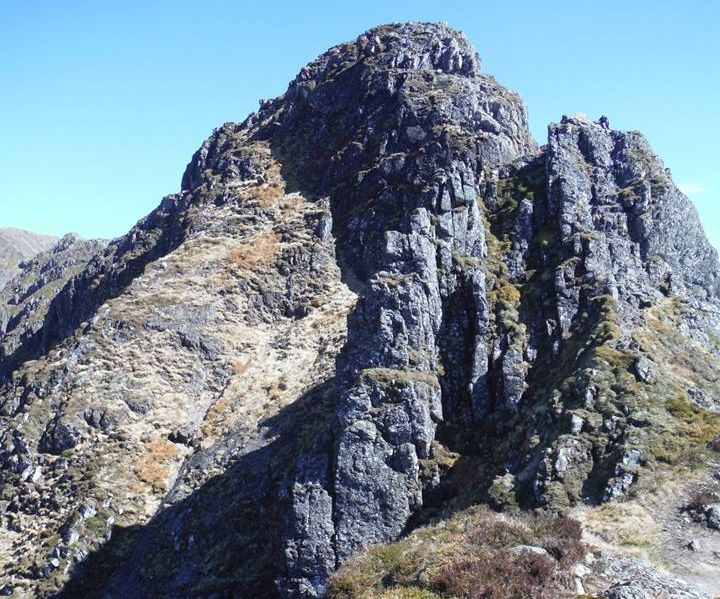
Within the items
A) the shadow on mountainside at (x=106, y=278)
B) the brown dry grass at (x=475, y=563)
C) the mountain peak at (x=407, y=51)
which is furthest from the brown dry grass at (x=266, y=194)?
the brown dry grass at (x=475, y=563)

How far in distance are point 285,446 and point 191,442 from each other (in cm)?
1389

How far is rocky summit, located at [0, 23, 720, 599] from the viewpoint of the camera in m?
29.5

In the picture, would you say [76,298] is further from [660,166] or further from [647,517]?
[647,517]

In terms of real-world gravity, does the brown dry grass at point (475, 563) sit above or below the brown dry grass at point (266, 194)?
below

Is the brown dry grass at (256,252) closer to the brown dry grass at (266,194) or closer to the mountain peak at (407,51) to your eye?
the brown dry grass at (266,194)

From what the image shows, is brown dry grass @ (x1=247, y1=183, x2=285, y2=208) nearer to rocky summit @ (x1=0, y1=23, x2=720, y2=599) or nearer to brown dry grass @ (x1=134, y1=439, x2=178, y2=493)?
rocky summit @ (x1=0, y1=23, x2=720, y2=599)

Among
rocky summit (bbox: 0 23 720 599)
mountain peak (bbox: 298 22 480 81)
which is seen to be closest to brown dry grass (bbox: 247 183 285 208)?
rocky summit (bbox: 0 23 720 599)

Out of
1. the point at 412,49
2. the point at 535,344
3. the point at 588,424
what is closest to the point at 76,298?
the point at 412,49

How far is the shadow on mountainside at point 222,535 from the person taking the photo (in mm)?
44031

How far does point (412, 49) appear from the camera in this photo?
101938mm

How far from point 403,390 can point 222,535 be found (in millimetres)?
18797

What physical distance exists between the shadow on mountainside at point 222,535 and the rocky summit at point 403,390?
0.22m

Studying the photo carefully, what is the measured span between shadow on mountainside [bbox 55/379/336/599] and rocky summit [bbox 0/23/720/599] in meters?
0.22

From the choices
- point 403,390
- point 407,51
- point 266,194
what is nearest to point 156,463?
point 403,390
